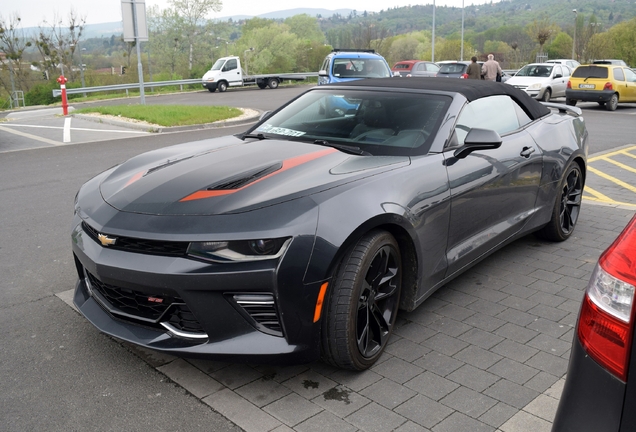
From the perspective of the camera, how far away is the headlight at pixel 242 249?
9.19 ft

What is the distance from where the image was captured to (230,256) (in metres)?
2.80

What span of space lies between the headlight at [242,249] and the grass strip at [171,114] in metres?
12.4

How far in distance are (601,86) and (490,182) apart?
18.9 metres

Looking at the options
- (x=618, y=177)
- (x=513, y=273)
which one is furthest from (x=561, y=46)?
(x=513, y=273)

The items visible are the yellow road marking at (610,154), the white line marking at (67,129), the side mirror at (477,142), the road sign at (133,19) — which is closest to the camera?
the side mirror at (477,142)

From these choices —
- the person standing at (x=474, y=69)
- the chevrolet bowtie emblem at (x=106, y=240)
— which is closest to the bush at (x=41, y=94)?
the person standing at (x=474, y=69)

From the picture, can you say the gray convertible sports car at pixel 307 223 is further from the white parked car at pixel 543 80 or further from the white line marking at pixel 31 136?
the white parked car at pixel 543 80

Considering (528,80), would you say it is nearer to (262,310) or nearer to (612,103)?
(612,103)

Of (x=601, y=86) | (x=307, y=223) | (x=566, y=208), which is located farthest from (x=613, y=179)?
(x=601, y=86)

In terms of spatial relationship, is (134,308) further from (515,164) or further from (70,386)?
(515,164)

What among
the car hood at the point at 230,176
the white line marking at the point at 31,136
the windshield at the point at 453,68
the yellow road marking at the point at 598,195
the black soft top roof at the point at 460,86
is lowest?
the yellow road marking at the point at 598,195

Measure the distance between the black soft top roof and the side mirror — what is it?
0.54 m

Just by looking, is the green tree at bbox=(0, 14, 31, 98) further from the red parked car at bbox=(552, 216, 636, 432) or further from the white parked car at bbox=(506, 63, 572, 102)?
the red parked car at bbox=(552, 216, 636, 432)

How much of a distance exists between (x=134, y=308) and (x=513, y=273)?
119 inches
